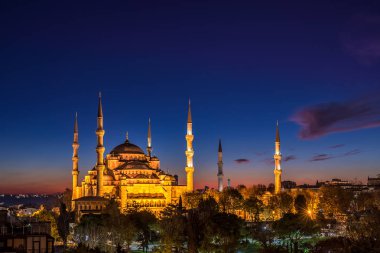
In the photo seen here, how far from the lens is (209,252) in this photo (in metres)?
47.2

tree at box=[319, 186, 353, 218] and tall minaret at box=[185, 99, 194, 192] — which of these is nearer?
tree at box=[319, 186, 353, 218]

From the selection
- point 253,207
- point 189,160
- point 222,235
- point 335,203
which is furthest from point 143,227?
point 335,203

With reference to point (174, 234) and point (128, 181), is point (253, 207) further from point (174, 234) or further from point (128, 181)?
point (174, 234)

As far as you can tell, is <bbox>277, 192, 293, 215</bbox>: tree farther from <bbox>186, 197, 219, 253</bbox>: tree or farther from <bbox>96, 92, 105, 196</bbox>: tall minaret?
<bbox>186, 197, 219, 253</bbox>: tree

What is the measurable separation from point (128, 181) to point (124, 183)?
5.40 feet

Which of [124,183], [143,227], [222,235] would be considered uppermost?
[124,183]

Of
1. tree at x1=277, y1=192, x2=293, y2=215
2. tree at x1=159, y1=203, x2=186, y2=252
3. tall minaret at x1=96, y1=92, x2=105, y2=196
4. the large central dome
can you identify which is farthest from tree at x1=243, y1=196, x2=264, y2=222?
tree at x1=159, y1=203, x2=186, y2=252

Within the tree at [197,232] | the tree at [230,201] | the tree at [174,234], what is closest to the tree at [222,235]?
A: the tree at [197,232]

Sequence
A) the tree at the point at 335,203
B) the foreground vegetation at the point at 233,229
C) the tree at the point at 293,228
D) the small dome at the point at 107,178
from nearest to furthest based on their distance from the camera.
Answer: the foreground vegetation at the point at 233,229 → the tree at the point at 293,228 → the tree at the point at 335,203 → the small dome at the point at 107,178

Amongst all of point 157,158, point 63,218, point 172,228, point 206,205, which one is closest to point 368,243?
point 172,228

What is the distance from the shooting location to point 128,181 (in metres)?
96.6

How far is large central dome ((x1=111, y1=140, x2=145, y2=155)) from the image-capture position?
360 feet

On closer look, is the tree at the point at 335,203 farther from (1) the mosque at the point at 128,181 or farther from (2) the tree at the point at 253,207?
(1) the mosque at the point at 128,181

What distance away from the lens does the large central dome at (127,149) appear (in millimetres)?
109750
